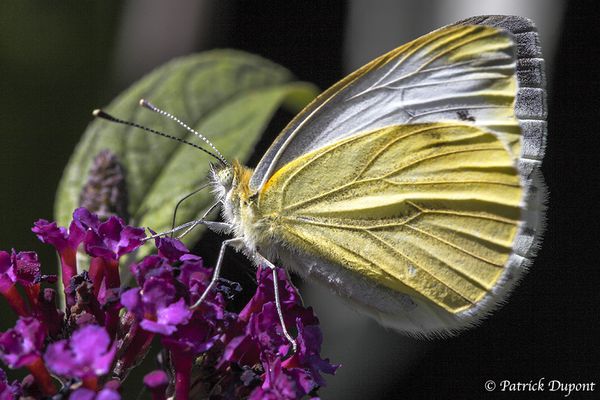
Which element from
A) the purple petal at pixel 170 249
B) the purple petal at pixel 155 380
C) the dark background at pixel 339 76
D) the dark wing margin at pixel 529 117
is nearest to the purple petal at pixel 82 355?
the purple petal at pixel 155 380

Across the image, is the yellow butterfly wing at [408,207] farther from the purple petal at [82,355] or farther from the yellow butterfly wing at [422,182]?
the purple petal at [82,355]

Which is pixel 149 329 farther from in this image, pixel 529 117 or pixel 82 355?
pixel 529 117

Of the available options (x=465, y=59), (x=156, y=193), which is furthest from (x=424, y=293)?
(x=156, y=193)

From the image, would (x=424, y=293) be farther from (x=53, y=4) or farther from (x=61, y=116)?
(x=53, y=4)

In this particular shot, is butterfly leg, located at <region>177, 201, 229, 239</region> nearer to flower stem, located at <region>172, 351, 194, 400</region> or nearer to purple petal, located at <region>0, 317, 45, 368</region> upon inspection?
flower stem, located at <region>172, 351, 194, 400</region>

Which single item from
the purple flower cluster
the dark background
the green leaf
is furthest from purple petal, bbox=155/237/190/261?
the dark background

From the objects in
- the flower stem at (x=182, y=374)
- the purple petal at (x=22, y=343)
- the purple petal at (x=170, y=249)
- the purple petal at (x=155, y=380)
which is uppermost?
the purple petal at (x=170, y=249)
